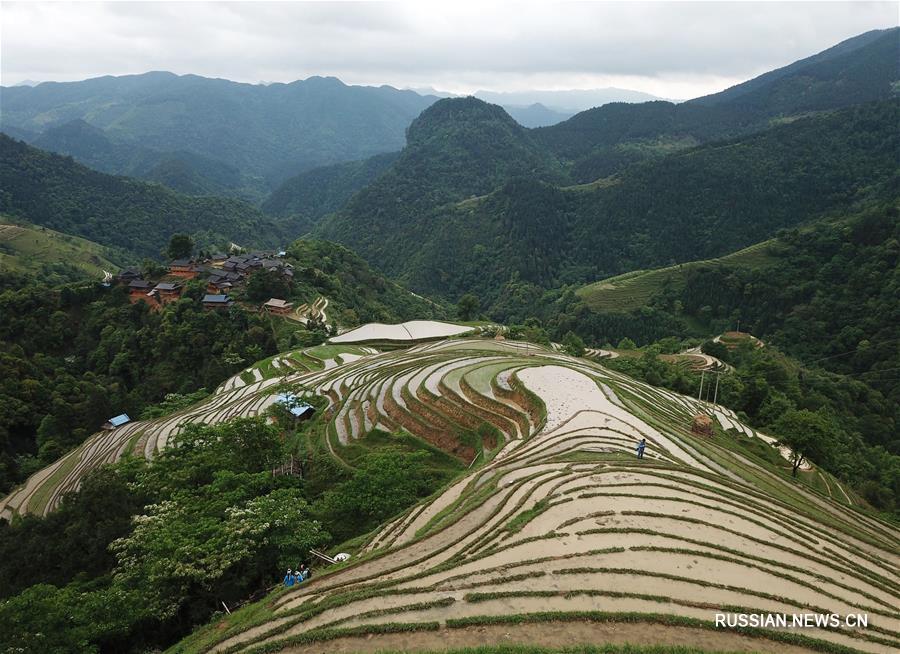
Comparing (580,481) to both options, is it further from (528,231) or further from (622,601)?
(528,231)

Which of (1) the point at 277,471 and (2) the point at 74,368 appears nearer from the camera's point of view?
(1) the point at 277,471

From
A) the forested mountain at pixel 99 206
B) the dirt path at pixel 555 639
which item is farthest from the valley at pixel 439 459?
the forested mountain at pixel 99 206

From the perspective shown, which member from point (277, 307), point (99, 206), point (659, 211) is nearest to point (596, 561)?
point (277, 307)

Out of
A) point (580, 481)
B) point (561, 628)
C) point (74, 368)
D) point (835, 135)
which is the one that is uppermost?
point (835, 135)

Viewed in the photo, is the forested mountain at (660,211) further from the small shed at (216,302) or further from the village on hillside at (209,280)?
the small shed at (216,302)

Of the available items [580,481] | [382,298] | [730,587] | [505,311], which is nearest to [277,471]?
[580,481]

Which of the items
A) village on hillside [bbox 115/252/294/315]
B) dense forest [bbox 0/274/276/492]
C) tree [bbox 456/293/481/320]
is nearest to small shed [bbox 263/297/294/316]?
village on hillside [bbox 115/252/294/315]

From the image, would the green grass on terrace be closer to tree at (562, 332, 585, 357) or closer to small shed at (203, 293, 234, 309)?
tree at (562, 332, 585, 357)
